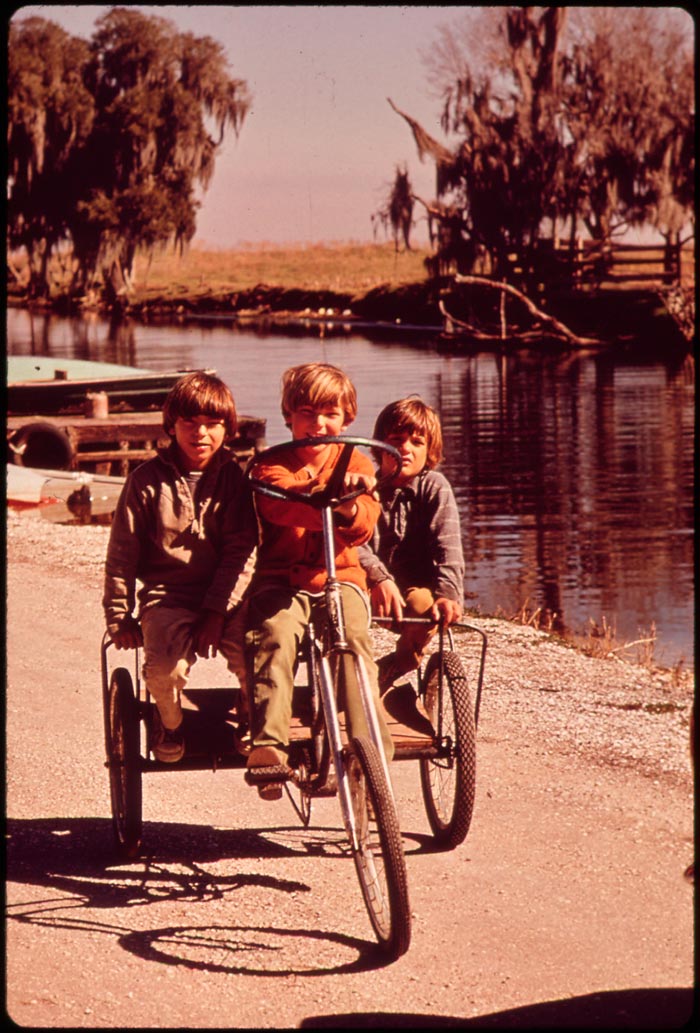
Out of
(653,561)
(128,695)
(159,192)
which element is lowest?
(653,561)

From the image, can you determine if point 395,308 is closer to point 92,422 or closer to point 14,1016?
point 92,422

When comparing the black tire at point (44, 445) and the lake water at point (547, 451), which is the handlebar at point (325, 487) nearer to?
the lake water at point (547, 451)

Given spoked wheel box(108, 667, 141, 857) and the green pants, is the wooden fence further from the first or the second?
the green pants

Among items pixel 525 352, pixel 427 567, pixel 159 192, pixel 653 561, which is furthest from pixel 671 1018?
pixel 159 192

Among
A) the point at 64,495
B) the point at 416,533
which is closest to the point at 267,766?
the point at 416,533

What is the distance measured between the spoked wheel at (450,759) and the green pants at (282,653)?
41 centimetres

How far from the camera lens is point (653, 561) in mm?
17438

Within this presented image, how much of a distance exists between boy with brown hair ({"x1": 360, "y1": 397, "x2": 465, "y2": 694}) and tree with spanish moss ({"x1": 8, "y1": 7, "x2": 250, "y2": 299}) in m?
50.2

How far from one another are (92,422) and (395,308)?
3595 cm

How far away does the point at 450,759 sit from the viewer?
525 centimetres

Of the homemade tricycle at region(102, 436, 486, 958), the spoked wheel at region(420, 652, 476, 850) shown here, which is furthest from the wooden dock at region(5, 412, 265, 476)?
the homemade tricycle at region(102, 436, 486, 958)

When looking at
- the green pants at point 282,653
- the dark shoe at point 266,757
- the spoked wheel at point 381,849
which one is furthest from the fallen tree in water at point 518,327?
the spoked wheel at point 381,849

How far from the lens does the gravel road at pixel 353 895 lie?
13.5ft

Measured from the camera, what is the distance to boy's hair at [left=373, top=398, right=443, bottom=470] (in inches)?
214
